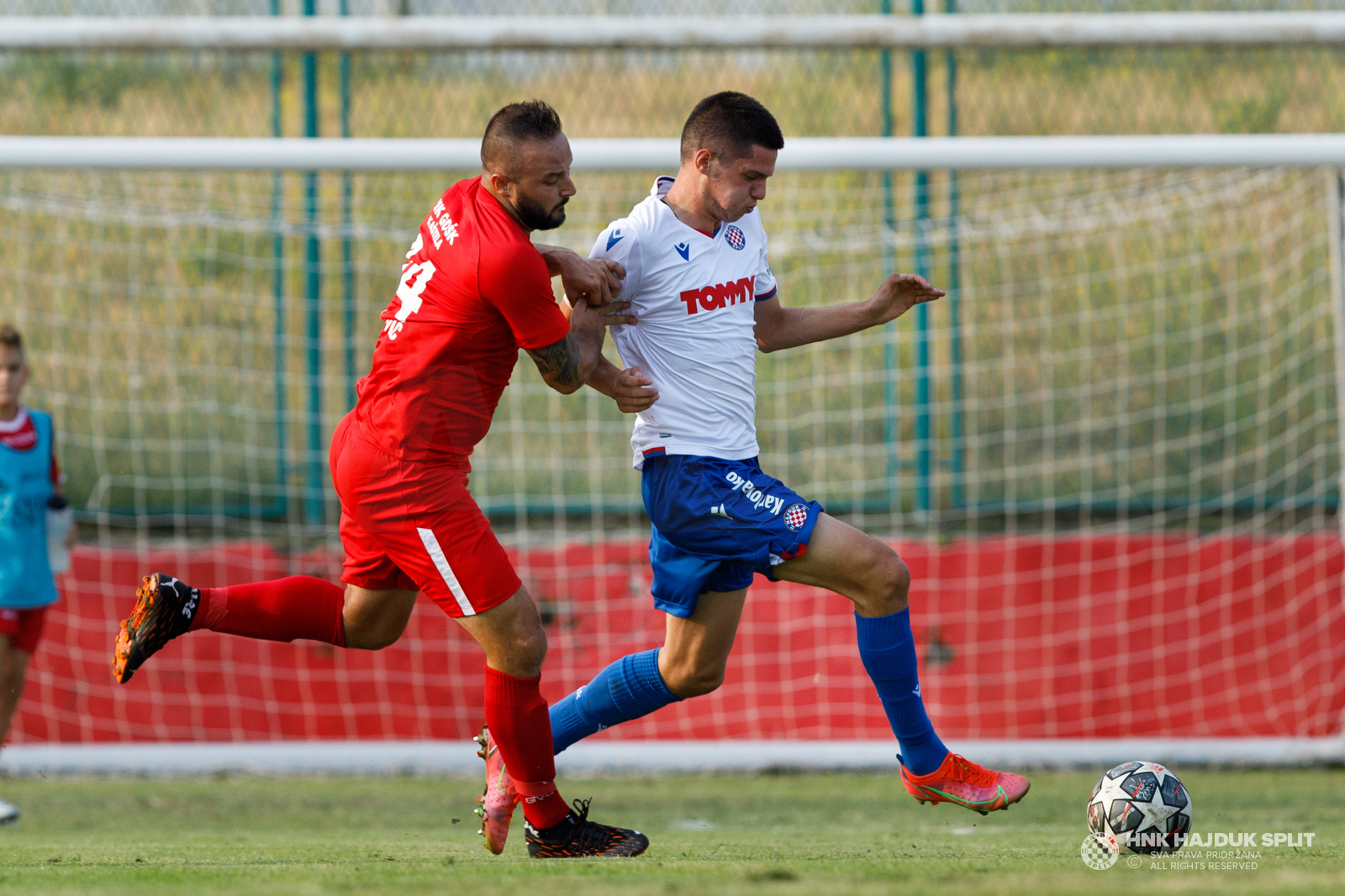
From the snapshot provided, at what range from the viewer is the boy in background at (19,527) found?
5.41 meters

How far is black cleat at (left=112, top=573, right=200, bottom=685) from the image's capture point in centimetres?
366

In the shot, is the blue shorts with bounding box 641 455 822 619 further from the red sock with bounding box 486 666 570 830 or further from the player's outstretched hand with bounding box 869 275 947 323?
the player's outstretched hand with bounding box 869 275 947 323

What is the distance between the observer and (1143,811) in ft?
11.5

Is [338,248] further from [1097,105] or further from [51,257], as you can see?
[1097,105]

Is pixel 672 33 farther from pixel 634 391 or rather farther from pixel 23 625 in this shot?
pixel 23 625

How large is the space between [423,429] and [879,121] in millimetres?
4475

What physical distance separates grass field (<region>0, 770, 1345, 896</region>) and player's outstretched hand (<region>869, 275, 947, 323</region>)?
1.55m

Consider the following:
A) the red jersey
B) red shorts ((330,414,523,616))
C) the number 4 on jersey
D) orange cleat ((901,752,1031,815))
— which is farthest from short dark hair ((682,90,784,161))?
orange cleat ((901,752,1031,815))

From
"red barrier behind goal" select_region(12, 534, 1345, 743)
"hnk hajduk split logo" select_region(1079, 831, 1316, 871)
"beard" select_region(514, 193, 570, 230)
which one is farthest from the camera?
"red barrier behind goal" select_region(12, 534, 1345, 743)

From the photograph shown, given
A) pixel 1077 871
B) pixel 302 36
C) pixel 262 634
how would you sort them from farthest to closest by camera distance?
pixel 302 36 → pixel 262 634 → pixel 1077 871

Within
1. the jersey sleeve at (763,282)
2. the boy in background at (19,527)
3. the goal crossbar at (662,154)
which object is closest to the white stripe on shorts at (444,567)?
the jersey sleeve at (763,282)

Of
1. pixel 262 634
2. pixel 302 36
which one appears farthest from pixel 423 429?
pixel 302 36

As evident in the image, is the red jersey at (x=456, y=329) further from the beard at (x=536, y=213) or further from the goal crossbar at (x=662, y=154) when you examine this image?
the goal crossbar at (x=662, y=154)

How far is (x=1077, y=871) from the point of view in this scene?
296 centimetres
